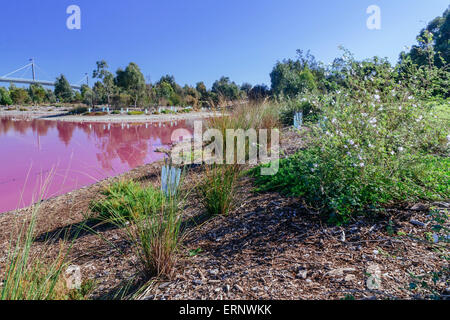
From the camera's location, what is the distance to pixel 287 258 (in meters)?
1.47

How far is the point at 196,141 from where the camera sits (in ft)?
20.4

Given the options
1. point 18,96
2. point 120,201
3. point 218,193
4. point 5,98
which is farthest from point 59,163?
point 5,98

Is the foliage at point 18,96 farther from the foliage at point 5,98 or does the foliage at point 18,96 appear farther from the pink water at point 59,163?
the pink water at point 59,163

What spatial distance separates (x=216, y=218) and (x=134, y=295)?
3.10 ft

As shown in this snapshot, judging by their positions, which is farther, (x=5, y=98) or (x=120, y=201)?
(x=5, y=98)

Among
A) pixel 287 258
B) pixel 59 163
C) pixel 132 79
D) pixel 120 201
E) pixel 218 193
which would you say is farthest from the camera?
pixel 132 79

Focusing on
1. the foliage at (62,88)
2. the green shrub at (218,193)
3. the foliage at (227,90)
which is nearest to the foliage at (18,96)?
the foliage at (62,88)

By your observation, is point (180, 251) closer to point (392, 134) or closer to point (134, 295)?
point (134, 295)

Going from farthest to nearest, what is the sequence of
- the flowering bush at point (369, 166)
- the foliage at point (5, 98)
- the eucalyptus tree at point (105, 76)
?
→ the foliage at point (5, 98), the eucalyptus tree at point (105, 76), the flowering bush at point (369, 166)

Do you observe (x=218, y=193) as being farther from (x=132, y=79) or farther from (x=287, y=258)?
(x=132, y=79)

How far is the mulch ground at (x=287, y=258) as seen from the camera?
1195 millimetres

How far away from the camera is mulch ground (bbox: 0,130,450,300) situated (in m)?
1.20

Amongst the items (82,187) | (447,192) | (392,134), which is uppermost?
(392,134)
